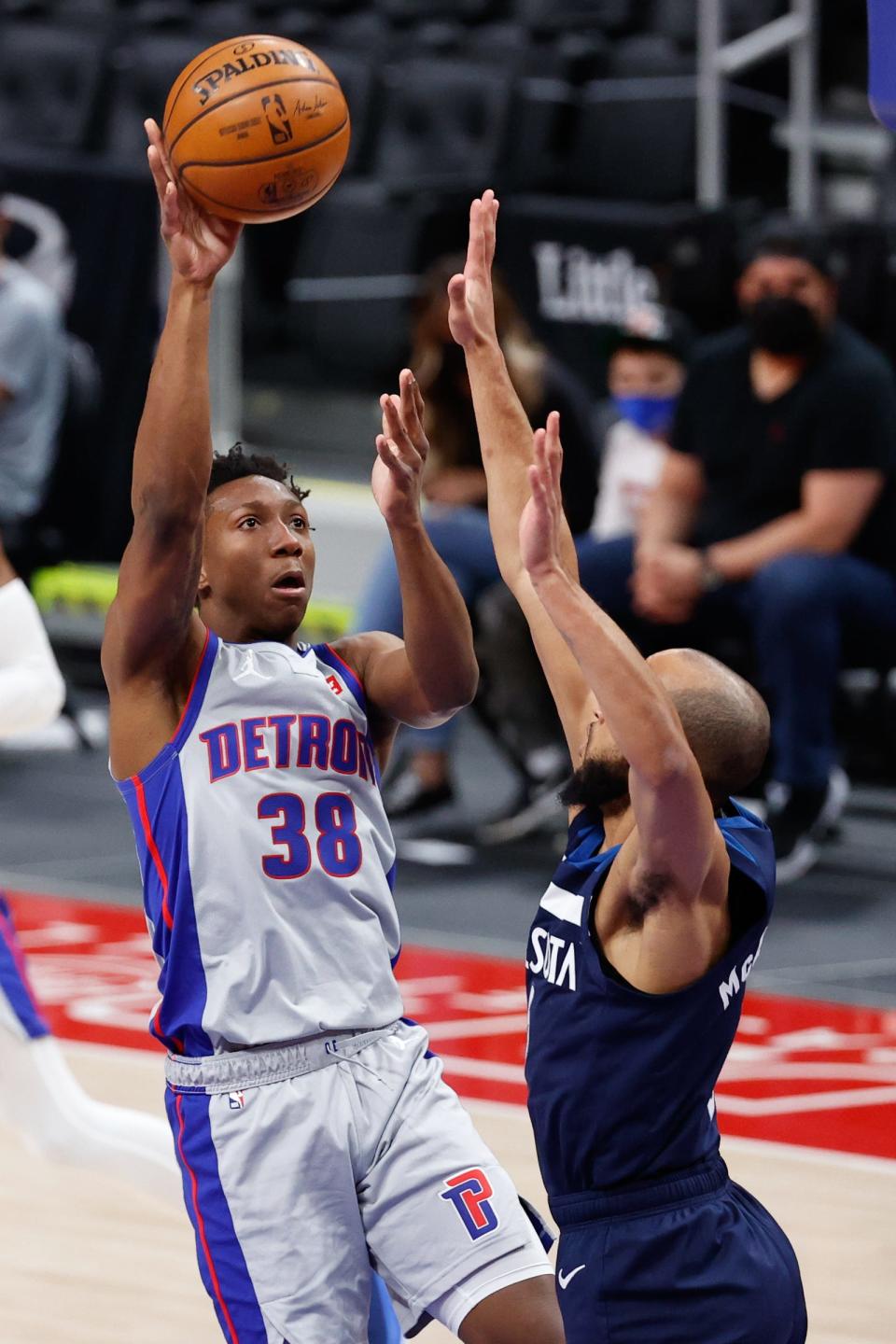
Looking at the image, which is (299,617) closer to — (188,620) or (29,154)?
(188,620)

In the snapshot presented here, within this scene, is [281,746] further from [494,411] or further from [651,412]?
[651,412]

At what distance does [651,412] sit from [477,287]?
4595mm

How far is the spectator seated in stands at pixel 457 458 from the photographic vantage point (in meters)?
7.70

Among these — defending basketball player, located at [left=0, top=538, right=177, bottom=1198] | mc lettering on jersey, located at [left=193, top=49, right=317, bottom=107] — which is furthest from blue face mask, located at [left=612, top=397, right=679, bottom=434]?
mc lettering on jersey, located at [left=193, top=49, right=317, bottom=107]

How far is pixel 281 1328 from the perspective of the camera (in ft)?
10.1

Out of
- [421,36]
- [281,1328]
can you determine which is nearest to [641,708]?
[281,1328]

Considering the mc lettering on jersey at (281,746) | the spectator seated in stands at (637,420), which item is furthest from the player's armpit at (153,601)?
the spectator seated in stands at (637,420)

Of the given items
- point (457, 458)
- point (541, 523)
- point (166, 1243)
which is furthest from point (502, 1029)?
point (541, 523)

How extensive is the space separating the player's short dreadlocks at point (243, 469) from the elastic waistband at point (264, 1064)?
0.79m

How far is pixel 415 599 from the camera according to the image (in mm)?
3244

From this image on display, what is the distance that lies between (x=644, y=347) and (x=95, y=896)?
2.63m

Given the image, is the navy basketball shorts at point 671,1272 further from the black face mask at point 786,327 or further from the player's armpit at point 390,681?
the black face mask at point 786,327

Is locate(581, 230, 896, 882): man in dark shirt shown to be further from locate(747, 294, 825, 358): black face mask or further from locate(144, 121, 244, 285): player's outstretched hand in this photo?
locate(144, 121, 244, 285): player's outstretched hand

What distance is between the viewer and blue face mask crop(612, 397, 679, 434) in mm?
8000
